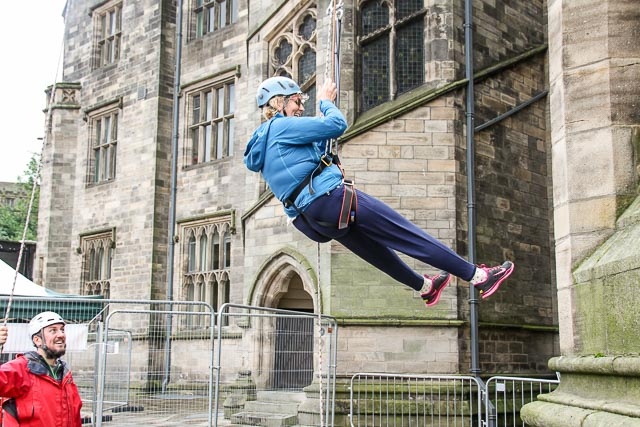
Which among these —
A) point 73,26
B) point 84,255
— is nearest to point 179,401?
point 84,255

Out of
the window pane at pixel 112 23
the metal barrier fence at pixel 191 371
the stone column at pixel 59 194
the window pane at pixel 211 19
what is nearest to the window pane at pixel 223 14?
the window pane at pixel 211 19

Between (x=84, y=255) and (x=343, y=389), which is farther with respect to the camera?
(x=84, y=255)

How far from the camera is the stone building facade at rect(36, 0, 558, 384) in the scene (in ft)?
37.3

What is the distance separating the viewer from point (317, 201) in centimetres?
Result: 426

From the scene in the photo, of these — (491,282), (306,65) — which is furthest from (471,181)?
(491,282)

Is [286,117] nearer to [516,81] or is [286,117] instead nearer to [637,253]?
[637,253]

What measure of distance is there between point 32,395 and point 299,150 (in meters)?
2.30

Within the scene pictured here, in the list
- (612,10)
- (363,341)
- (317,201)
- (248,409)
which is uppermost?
(612,10)

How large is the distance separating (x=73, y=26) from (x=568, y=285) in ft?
65.0

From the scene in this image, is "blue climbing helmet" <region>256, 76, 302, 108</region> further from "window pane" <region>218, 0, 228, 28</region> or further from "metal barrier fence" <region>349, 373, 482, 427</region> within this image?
"window pane" <region>218, 0, 228, 28</region>

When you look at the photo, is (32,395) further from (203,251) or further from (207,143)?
(207,143)

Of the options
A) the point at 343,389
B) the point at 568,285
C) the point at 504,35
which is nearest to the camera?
the point at 568,285

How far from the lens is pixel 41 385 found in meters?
5.20

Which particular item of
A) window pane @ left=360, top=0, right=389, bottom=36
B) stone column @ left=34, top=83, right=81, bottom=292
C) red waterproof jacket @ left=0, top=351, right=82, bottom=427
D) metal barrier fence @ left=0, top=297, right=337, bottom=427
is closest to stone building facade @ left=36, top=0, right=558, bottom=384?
window pane @ left=360, top=0, right=389, bottom=36
